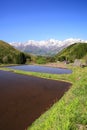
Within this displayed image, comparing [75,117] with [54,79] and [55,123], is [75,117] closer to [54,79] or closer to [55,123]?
[55,123]

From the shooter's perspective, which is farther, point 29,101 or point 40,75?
point 40,75

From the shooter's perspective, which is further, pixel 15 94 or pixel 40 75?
pixel 40 75

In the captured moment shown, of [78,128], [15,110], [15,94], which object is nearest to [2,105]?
[15,110]

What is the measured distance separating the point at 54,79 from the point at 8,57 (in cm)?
9403

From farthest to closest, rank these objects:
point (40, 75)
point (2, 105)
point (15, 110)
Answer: point (40, 75) < point (2, 105) < point (15, 110)

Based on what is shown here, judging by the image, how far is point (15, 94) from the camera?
3331 centimetres

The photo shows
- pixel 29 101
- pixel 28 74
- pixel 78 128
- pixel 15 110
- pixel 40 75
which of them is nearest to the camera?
pixel 78 128

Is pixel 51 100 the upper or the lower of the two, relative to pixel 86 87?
lower

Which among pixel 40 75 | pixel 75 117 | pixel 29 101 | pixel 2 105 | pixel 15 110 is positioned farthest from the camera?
pixel 40 75

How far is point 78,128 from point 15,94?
64.2 ft

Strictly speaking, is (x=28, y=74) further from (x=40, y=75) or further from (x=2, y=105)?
(x=2, y=105)

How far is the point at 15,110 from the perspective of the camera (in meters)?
24.1

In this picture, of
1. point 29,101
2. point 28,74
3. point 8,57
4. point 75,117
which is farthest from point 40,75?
point 8,57

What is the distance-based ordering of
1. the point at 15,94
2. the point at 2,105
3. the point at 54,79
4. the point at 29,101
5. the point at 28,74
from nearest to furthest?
the point at 2,105
the point at 29,101
the point at 15,94
the point at 54,79
the point at 28,74
